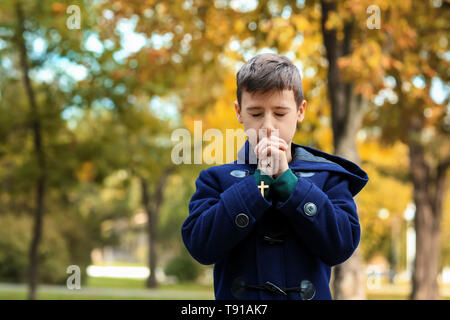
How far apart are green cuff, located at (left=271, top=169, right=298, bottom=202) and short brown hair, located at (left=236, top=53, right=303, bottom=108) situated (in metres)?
0.31

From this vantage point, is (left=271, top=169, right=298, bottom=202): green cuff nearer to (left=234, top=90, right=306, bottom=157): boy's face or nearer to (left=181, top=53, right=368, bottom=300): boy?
(left=181, top=53, right=368, bottom=300): boy

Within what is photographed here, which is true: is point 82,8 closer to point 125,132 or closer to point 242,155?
point 125,132

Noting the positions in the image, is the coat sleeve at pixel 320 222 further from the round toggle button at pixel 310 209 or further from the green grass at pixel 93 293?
the green grass at pixel 93 293

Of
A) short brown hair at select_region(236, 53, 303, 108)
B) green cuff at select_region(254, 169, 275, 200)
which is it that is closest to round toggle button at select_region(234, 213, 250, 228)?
green cuff at select_region(254, 169, 275, 200)

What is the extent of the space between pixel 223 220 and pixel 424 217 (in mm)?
15867

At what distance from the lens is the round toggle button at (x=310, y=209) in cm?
196

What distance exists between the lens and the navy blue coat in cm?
197

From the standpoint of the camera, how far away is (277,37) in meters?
8.99

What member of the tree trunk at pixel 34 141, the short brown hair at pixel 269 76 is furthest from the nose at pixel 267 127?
the tree trunk at pixel 34 141

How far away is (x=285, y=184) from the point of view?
6.56 ft

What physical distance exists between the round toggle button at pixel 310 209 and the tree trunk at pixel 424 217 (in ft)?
50.2

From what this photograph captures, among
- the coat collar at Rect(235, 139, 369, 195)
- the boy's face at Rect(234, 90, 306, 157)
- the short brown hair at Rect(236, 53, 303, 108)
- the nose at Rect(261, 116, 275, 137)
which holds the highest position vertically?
the short brown hair at Rect(236, 53, 303, 108)
